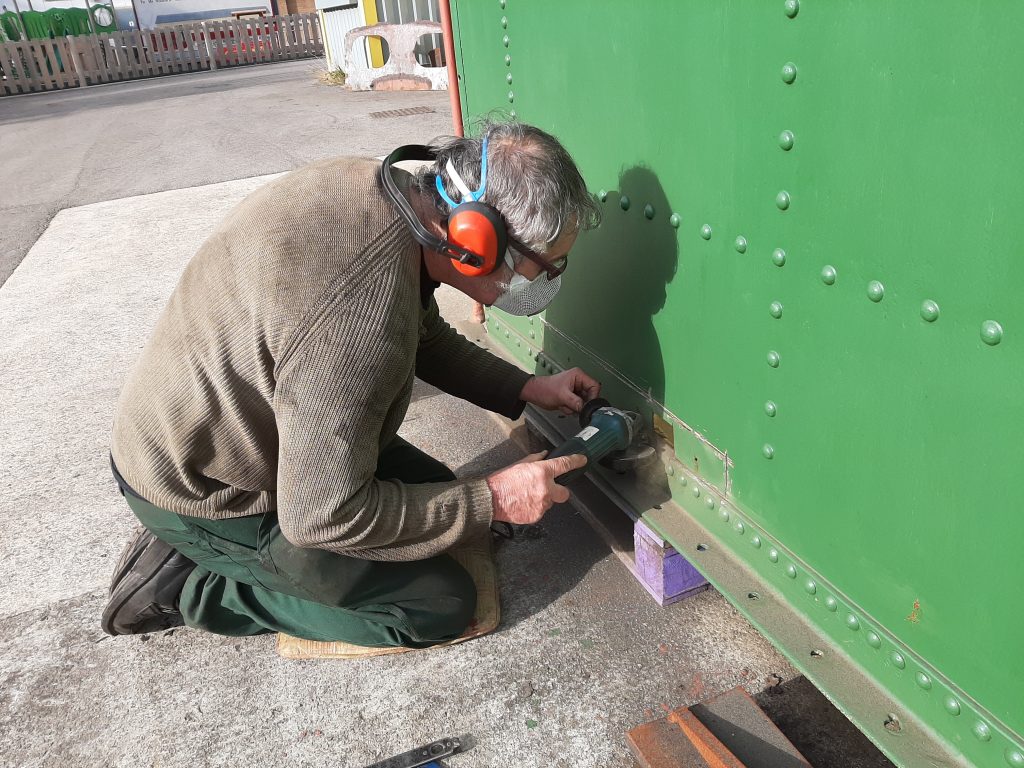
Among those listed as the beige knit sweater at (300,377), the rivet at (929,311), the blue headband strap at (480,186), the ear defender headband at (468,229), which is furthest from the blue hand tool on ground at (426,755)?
the rivet at (929,311)

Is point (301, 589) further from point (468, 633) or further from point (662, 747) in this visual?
point (662, 747)

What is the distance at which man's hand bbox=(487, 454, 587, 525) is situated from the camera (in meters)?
1.77

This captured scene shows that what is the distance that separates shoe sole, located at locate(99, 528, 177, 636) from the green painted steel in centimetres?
133

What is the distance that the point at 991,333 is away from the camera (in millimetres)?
1045

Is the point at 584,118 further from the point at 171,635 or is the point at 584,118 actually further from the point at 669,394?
the point at 171,635

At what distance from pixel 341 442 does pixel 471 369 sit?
2.75 feet

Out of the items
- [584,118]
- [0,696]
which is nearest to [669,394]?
[584,118]

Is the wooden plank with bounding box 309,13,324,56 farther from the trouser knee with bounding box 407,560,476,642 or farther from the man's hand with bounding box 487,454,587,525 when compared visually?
the man's hand with bounding box 487,454,587,525

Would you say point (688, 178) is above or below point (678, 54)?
below

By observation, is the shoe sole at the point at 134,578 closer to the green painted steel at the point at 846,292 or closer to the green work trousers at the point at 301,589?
the green work trousers at the point at 301,589

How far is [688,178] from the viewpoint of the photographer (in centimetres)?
159

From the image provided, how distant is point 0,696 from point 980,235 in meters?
2.31

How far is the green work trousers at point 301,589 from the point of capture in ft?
6.07

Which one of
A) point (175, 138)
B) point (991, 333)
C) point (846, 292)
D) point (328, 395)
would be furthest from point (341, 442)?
point (175, 138)
